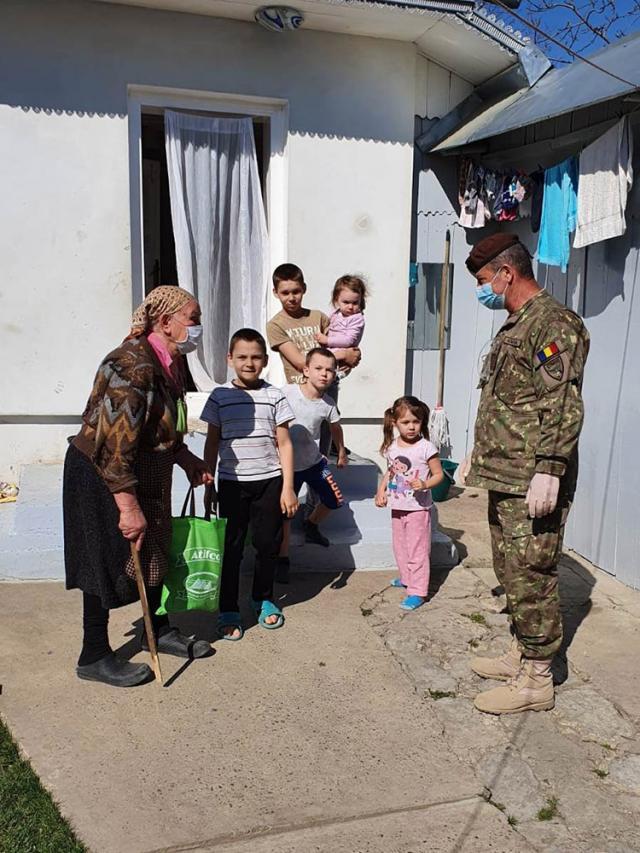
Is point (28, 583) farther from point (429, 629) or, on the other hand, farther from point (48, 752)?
point (429, 629)

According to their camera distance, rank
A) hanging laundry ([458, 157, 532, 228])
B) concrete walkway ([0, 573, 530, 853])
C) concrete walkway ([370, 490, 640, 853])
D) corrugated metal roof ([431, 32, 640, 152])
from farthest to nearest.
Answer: hanging laundry ([458, 157, 532, 228]), corrugated metal roof ([431, 32, 640, 152]), concrete walkway ([370, 490, 640, 853]), concrete walkway ([0, 573, 530, 853])

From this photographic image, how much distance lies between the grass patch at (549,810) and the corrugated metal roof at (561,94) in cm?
361

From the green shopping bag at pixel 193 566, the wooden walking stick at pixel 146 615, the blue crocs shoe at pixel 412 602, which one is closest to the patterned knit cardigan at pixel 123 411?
the wooden walking stick at pixel 146 615

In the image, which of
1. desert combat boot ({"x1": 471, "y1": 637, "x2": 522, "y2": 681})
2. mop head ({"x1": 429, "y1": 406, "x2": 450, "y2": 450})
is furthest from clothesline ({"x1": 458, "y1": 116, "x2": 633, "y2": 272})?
desert combat boot ({"x1": 471, "y1": 637, "x2": 522, "y2": 681})

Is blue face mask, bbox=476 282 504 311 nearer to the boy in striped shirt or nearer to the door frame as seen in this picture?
the boy in striped shirt

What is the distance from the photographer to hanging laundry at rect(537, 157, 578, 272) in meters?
5.41

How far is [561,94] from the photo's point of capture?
210 inches

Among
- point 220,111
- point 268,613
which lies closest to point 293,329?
point 268,613

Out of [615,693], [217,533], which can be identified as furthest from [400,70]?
[615,693]

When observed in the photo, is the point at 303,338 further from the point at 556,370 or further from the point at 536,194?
the point at 536,194

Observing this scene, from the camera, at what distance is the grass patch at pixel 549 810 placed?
9.15ft

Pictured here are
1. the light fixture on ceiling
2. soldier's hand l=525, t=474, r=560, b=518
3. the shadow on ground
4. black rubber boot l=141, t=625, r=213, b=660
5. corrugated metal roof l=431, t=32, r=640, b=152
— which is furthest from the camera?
the light fixture on ceiling

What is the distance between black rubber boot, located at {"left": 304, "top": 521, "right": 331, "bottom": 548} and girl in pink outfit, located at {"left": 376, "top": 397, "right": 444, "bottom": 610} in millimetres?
632

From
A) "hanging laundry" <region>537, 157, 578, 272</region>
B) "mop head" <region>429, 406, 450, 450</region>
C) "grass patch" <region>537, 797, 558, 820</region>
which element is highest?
"hanging laundry" <region>537, 157, 578, 272</region>
